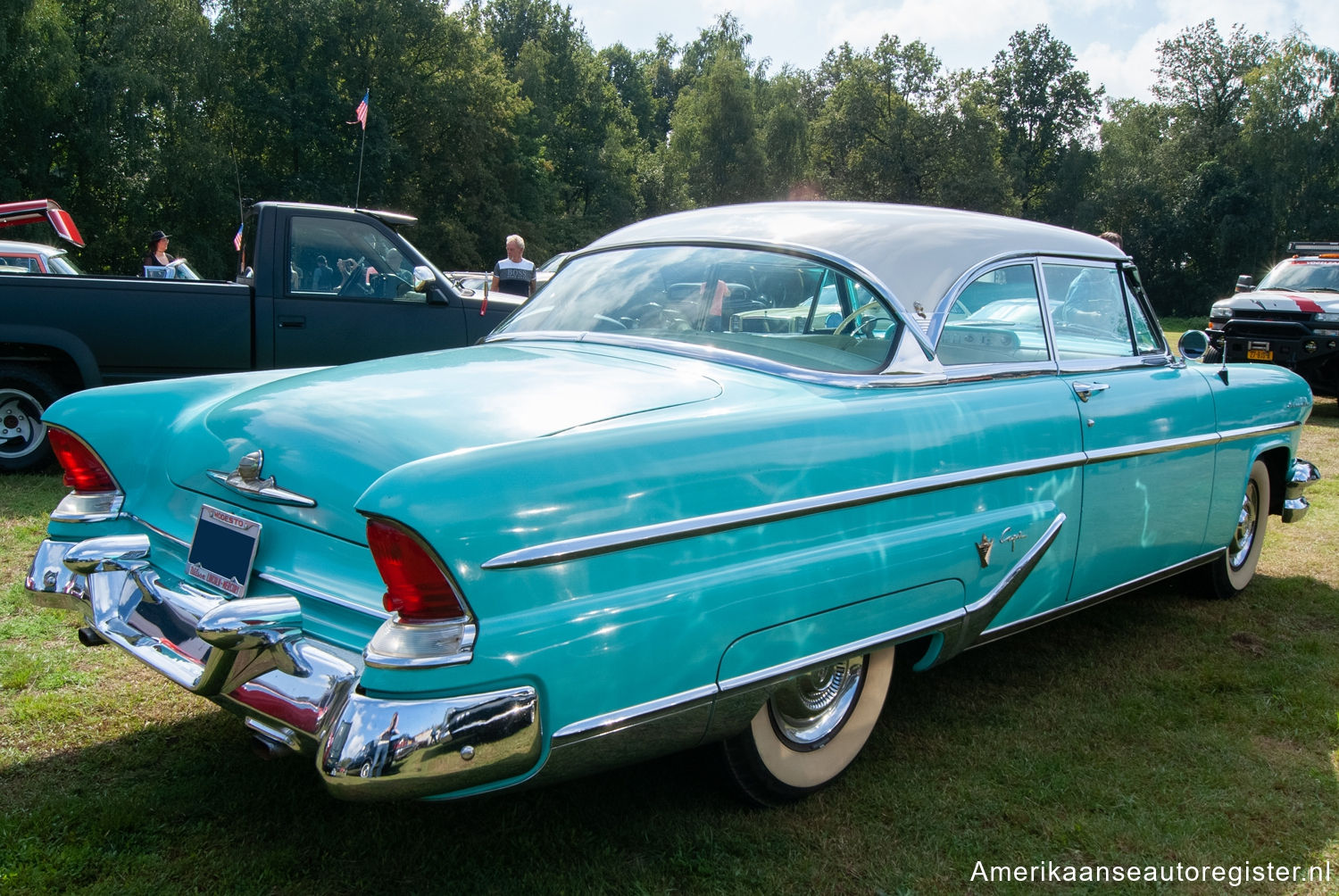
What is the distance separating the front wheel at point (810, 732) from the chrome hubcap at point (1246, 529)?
273 centimetres

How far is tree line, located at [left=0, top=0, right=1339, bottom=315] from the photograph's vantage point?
27.4 m

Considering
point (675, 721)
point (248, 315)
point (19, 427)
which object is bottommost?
point (19, 427)

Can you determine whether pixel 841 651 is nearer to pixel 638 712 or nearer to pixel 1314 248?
pixel 638 712

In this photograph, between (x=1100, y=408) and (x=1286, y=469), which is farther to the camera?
(x=1286, y=469)

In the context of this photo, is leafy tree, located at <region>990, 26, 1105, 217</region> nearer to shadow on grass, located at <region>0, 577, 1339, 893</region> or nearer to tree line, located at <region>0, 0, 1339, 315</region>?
tree line, located at <region>0, 0, 1339, 315</region>

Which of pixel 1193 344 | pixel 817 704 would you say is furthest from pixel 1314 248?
pixel 817 704

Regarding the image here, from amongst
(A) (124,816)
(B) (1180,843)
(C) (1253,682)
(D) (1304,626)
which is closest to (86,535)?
(A) (124,816)

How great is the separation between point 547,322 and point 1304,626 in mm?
3517

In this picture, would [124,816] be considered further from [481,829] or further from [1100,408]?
[1100,408]

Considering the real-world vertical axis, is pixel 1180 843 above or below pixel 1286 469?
below

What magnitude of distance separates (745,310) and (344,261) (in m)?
4.63

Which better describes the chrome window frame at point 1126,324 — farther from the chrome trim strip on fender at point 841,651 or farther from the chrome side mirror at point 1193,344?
the chrome trim strip on fender at point 841,651

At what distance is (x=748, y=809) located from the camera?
8.48ft

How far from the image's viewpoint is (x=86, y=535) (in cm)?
276
